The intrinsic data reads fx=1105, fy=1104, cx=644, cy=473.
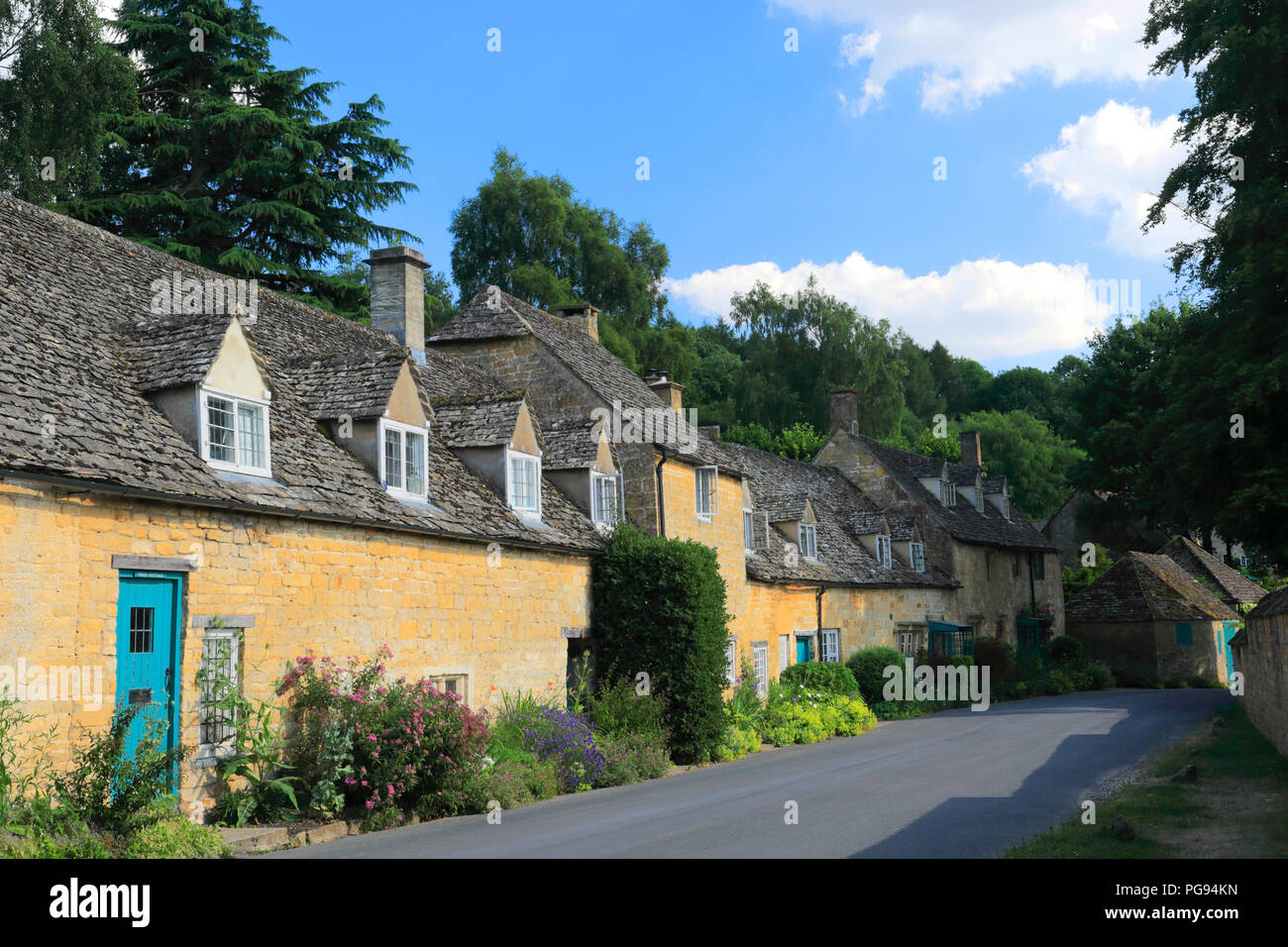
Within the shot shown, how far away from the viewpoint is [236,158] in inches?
1235

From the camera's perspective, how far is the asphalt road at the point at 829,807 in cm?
1069

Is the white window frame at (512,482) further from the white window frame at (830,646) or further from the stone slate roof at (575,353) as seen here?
the white window frame at (830,646)

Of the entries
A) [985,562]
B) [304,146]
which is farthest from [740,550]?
[985,562]

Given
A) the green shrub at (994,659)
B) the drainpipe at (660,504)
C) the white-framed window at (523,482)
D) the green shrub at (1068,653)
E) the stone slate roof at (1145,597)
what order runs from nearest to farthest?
the white-framed window at (523,482) → the drainpipe at (660,504) → the green shrub at (994,659) → the green shrub at (1068,653) → the stone slate roof at (1145,597)

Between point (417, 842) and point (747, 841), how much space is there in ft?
11.4

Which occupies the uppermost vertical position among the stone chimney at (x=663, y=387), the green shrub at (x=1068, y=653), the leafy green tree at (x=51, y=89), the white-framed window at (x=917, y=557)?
the leafy green tree at (x=51, y=89)

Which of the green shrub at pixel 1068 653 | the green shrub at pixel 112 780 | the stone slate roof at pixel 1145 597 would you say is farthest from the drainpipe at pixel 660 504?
the stone slate roof at pixel 1145 597

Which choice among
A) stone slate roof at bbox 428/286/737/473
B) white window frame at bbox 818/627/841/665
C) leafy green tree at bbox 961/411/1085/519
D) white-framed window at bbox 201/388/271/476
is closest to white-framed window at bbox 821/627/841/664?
white window frame at bbox 818/627/841/665

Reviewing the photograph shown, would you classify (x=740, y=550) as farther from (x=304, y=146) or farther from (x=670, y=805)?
(x=304, y=146)

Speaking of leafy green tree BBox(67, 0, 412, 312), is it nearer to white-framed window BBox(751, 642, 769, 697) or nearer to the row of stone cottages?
the row of stone cottages

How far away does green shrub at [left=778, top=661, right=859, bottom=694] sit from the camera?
94.8ft

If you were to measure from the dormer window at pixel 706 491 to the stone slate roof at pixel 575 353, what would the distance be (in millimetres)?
293

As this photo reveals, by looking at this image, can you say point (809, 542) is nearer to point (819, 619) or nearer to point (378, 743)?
point (819, 619)

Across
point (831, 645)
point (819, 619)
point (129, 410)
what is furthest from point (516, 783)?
point (831, 645)
